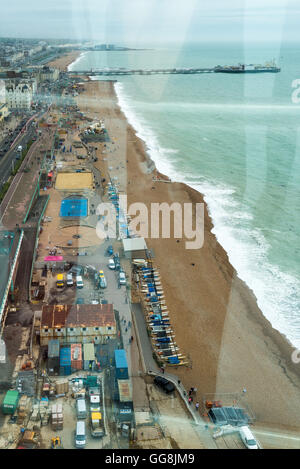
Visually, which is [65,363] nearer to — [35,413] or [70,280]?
[35,413]

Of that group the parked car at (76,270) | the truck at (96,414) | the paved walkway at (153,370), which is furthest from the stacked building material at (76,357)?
the parked car at (76,270)

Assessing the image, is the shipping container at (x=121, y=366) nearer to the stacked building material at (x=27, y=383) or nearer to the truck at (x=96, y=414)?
the truck at (x=96, y=414)

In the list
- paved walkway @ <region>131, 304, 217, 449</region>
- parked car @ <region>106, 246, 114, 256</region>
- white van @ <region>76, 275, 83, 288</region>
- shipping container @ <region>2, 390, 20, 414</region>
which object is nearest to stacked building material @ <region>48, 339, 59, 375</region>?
shipping container @ <region>2, 390, 20, 414</region>

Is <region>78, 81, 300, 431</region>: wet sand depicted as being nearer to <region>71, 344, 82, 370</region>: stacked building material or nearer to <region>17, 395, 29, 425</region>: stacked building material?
<region>71, 344, 82, 370</region>: stacked building material

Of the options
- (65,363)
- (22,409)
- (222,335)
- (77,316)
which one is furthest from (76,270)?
(22,409)

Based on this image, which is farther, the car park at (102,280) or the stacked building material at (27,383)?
the car park at (102,280)
